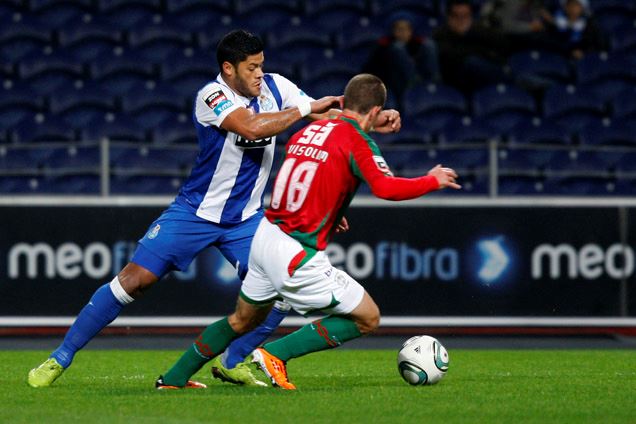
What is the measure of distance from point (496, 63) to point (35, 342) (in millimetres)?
6365

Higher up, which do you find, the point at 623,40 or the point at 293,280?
the point at 623,40

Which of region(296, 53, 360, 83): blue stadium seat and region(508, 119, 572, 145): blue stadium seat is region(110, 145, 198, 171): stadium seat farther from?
region(508, 119, 572, 145): blue stadium seat

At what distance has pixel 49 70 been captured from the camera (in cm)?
1441

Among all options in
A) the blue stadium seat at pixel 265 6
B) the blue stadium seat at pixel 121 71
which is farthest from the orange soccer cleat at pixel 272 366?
the blue stadium seat at pixel 265 6

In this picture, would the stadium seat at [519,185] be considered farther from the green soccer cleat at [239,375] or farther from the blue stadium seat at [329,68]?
the green soccer cleat at [239,375]

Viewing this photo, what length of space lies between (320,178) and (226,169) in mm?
1000

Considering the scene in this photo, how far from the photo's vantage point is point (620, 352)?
33.5 ft

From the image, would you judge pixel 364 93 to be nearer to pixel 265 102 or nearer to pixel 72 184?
pixel 265 102

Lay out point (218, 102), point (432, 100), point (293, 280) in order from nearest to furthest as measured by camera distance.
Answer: point (293, 280)
point (218, 102)
point (432, 100)

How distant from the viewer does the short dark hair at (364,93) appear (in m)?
6.45

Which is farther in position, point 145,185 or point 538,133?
point 538,133

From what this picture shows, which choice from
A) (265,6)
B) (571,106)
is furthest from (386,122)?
(265,6)

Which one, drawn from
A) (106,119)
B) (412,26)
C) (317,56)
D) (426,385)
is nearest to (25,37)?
(106,119)

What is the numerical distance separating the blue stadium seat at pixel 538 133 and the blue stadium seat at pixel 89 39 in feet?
15.7
